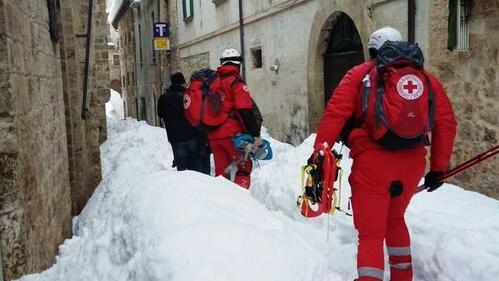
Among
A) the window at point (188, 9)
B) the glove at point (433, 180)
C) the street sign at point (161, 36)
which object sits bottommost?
the glove at point (433, 180)

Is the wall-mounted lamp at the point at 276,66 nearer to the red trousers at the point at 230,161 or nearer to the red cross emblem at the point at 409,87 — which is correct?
the red trousers at the point at 230,161

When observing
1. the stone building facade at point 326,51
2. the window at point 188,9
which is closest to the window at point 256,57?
the stone building facade at point 326,51

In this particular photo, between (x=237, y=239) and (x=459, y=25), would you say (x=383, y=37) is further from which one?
(x=459, y=25)

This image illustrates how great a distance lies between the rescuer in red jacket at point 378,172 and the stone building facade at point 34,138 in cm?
173

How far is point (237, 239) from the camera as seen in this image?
2.61m

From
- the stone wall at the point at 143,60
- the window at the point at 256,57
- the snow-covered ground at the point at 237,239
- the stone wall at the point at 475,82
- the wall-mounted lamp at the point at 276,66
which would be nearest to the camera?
the snow-covered ground at the point at 237,239

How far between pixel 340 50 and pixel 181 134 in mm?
3047

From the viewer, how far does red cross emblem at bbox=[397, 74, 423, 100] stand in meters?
2.87

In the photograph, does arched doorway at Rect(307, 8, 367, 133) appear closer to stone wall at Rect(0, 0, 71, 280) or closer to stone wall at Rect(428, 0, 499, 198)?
stone wall at Rect(428, 0, 499, 198)

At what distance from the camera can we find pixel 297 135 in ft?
30.6

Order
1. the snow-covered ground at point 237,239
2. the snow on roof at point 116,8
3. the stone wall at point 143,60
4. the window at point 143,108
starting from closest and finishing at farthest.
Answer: the snow-covered ground at point 237,239
the stone wall at point 143,60
the window at point 143,108
the snow on roof at point 116,8

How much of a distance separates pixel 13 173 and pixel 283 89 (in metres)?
7.17

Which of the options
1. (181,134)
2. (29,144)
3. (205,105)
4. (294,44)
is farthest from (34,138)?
(294,44)

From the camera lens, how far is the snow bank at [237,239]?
2473 millimetres
